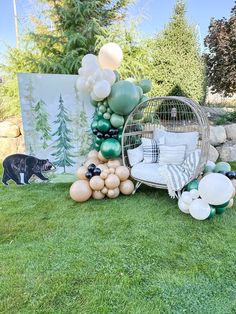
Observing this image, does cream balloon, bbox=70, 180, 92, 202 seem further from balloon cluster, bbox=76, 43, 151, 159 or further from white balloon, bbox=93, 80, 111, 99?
white balloon, bbox=93, 80, 111, 99

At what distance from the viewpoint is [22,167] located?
3.41 meters

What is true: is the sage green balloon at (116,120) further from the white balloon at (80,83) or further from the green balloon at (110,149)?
the white balloon at (80,83)

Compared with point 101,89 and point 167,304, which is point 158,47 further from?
point 167,304

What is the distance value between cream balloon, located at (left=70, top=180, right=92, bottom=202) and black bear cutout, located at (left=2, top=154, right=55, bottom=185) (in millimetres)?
944

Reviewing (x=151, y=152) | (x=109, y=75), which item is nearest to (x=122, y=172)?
(x=151, y=152)

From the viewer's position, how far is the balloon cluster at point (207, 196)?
2088 millimetres

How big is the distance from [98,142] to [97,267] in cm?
177

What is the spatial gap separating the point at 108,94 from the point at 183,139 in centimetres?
109

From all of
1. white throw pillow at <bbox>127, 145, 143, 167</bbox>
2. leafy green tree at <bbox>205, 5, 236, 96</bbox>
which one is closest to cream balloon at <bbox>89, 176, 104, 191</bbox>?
white throw pillow at <bbox>127, 145, 143, 167</bbox>

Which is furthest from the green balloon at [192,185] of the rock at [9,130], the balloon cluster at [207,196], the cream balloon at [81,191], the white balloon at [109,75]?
the rock at [9,130]

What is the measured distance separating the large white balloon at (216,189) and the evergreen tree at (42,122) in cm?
233

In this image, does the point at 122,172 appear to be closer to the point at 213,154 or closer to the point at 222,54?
the point at 213,154

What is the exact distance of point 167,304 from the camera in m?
1.39

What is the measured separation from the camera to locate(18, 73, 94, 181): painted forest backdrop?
3414 millimetres
